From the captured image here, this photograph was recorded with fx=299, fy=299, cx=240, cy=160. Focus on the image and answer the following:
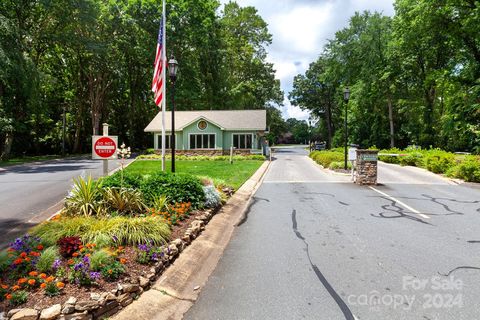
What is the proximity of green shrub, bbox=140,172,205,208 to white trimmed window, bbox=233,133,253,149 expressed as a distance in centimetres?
2560

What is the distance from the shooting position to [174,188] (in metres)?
7.46

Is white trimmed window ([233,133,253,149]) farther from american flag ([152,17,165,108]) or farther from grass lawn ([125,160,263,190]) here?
american flag ([152,17,165,108])

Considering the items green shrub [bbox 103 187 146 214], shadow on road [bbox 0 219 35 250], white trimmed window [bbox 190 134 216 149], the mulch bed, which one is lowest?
shadow on road [bbox 0 219 35 250]

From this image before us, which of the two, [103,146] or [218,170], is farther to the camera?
[218,170]

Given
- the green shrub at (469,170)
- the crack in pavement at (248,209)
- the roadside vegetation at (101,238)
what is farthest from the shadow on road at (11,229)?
the green shrub at (469,170)

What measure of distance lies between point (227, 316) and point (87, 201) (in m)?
4.45

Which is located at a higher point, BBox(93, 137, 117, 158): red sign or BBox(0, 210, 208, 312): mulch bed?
BBox(93, 137, 117, 158): red sign

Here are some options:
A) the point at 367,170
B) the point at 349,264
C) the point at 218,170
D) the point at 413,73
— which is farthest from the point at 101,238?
the point at 413,73

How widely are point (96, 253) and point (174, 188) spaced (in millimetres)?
3476

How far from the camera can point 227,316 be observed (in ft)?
11.4

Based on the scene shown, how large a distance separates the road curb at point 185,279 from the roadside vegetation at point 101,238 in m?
0.36

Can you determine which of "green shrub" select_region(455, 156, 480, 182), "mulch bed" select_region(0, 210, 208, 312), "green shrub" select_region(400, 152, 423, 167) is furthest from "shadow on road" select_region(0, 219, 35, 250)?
"green shrub" select_region(400, 152, 423, 167)

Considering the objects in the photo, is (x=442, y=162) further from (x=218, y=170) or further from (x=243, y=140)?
(x=243, y=140)

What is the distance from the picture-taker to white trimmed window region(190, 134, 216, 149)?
3350 centimetres
